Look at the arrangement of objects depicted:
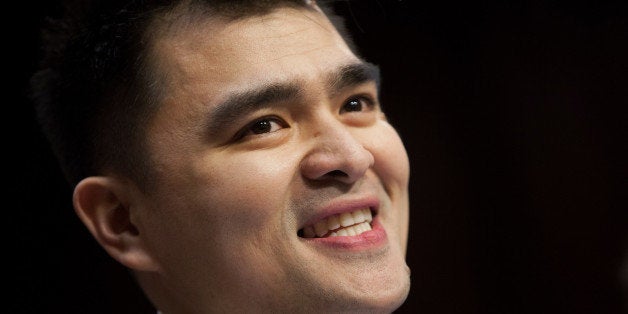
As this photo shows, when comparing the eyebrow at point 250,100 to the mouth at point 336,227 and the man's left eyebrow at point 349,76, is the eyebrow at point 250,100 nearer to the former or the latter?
the man's left eyebrow at point 349,76

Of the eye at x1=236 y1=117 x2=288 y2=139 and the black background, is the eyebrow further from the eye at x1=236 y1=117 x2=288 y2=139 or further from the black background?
the black background

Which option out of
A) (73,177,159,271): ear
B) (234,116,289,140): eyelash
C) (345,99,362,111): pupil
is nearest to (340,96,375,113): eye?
(345,99,362,111): pupil

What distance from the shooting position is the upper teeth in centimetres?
112

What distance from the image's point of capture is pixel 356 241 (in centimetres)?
111

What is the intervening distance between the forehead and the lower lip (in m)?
0.23

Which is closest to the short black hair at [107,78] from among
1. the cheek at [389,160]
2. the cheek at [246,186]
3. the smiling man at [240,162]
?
the smiling man at [240,162]

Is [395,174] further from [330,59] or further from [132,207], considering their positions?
[132,207]

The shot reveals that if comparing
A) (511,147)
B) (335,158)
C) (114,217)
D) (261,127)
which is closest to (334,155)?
(335,158)

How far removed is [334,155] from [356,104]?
146mm

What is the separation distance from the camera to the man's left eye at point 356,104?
1203 mm

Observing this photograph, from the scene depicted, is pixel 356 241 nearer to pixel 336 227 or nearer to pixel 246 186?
pixel 336 227

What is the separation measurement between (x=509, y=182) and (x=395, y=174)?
71cm

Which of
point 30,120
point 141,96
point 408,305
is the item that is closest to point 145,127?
point 141,96

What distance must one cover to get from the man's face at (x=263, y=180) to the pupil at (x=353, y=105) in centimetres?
3
